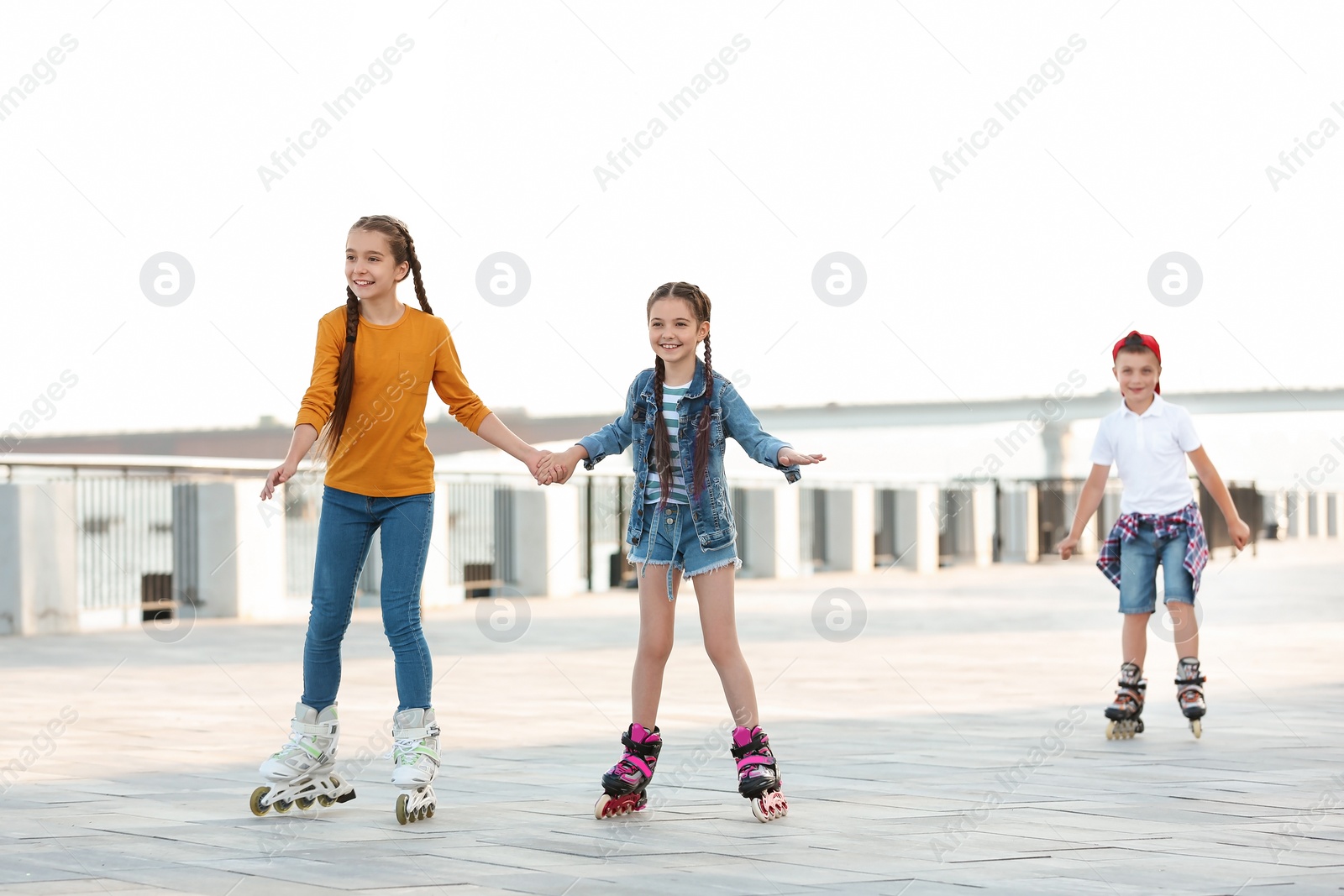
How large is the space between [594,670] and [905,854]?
5.77 m

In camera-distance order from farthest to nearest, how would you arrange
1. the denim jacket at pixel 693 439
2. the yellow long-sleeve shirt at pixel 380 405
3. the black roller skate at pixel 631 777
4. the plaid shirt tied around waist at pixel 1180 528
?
the plaid shirt tied around waist at pixel 1180 528 → the denim jacket at pixel 693 439 → the yellow long-sleeve shirt at pixel 380 405 → the black roller skate at pixel 631 777

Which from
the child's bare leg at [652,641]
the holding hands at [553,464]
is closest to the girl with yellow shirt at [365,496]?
the holding hands at [553,464]

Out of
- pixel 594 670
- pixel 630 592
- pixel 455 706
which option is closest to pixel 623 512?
pixel 630 592

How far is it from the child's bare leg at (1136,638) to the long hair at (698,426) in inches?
106

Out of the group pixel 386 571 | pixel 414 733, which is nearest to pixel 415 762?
pixel 414 733

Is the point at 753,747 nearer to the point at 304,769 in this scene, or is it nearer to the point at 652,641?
the point at 652,641

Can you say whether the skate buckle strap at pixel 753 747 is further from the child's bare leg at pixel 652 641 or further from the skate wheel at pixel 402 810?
the skate wheel at pixel 402 810

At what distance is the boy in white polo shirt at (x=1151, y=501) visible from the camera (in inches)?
270

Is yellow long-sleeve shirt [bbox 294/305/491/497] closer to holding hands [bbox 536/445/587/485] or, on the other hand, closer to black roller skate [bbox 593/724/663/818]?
holding hands [bbox 536/445/587/485]

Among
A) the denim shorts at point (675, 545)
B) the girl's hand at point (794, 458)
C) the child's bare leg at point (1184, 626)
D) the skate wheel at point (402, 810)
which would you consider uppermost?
the girl's hand at point (794, 458)

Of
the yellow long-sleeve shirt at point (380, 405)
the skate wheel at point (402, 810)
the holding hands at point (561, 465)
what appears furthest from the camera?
the holding hands at point (561, 465)

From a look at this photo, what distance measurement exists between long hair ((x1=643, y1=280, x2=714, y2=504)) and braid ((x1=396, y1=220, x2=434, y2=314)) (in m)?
0.70

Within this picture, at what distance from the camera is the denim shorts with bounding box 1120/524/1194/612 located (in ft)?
22.5

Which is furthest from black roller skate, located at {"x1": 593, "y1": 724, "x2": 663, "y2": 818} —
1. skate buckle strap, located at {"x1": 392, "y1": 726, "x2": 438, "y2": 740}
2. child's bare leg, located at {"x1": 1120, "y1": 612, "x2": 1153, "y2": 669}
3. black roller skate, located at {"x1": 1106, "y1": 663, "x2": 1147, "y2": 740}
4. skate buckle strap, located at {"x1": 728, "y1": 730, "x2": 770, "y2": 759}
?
child's bare leg, located at {"x1": 1120, "y1": 612, "x2": 1153, "y2": 669}
